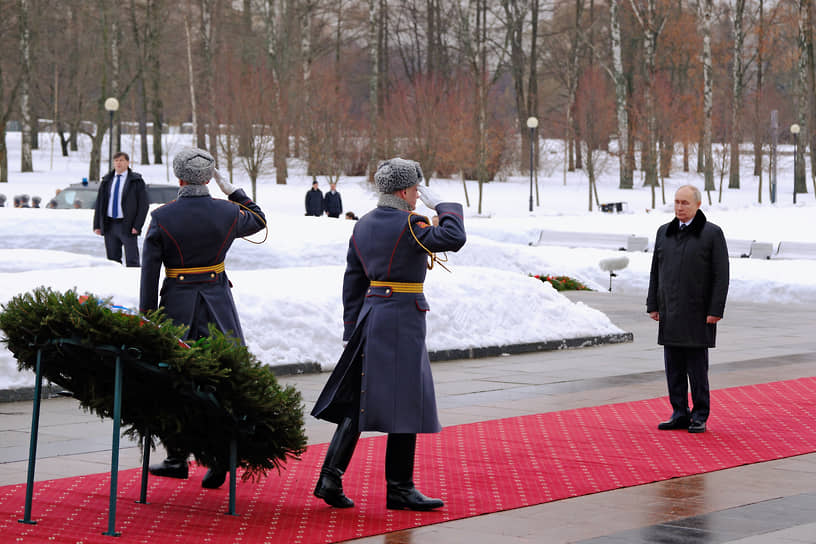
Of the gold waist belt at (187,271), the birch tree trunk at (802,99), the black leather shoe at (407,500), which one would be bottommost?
the black leather shoe at (407,500)

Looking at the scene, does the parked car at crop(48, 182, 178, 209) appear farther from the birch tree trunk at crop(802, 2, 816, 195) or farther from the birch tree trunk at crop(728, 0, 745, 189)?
the birch tree trunk at crop(728, 0, 745, 189)

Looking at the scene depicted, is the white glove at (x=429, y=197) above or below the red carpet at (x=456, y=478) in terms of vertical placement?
above

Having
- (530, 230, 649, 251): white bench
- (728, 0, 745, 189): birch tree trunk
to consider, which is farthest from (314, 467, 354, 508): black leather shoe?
(728, 0, 745, 189): birch tree trunk

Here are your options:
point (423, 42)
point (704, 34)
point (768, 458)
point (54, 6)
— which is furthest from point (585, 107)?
point (768, 458)

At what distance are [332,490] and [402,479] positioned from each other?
358 mm

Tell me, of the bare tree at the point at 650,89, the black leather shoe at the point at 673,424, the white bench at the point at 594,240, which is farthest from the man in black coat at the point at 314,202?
the black leather shoe at the point at 673,424

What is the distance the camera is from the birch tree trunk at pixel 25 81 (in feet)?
162

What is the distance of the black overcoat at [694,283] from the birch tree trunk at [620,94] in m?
43.4

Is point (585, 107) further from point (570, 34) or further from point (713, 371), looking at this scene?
point (713, 371)

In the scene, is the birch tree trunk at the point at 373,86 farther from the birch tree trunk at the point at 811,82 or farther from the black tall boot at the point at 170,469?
the black tall boot at the point at 170,469

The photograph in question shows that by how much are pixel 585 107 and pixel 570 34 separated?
12.2 meters

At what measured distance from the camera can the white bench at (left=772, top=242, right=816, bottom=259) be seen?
1067 inches

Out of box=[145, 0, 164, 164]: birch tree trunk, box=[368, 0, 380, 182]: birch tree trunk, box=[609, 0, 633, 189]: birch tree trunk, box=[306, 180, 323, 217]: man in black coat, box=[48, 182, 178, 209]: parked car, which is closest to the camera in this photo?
box=[48, 182, 178, 209]: parked car

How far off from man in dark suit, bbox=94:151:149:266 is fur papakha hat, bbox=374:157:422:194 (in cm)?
1035
